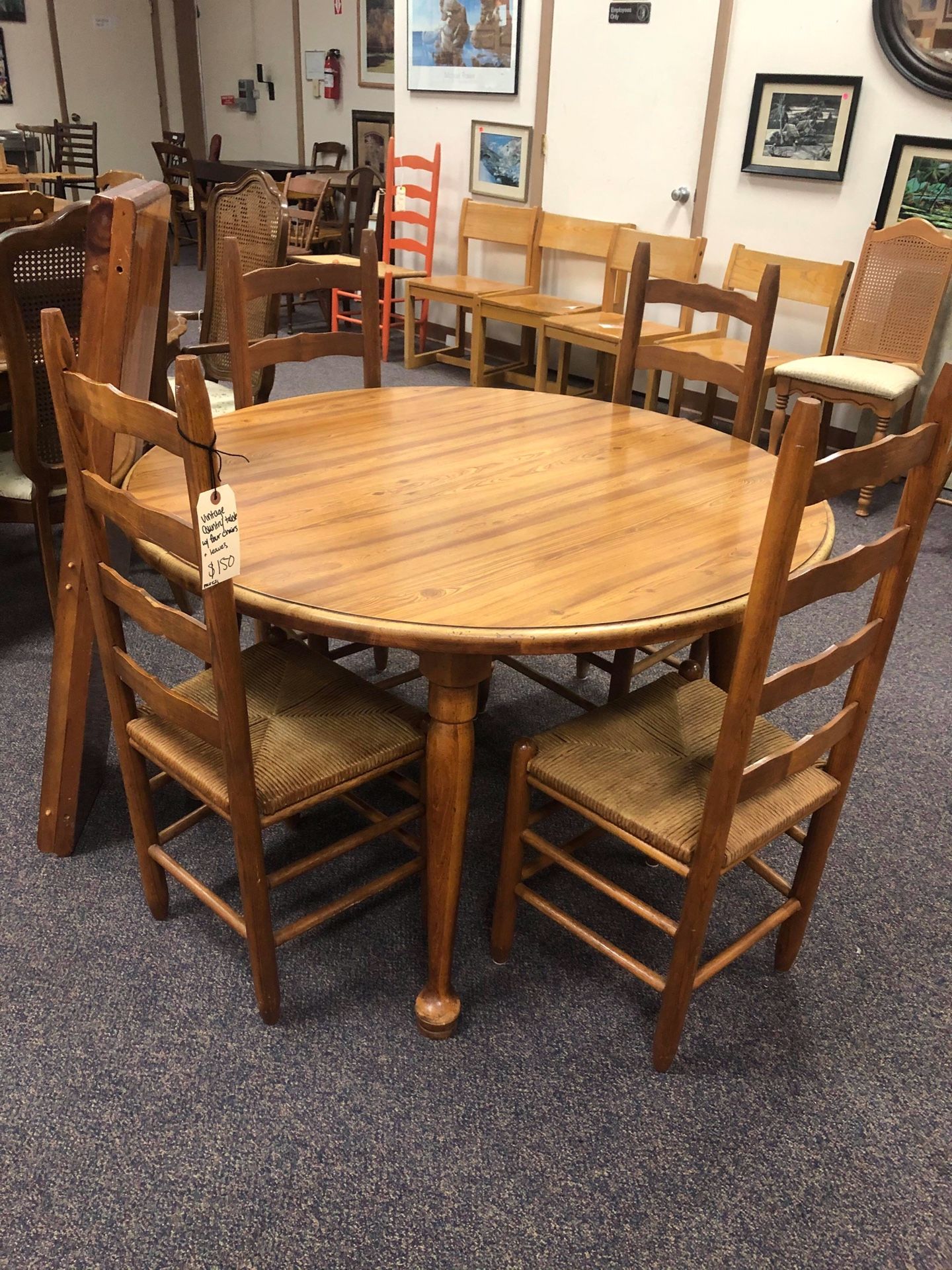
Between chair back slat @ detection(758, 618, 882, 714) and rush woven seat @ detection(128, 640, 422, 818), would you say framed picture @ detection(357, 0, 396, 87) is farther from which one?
chair back slat @ detection(758, 618, 882, 714)

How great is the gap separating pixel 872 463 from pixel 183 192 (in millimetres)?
8120

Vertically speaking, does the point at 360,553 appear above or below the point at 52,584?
above

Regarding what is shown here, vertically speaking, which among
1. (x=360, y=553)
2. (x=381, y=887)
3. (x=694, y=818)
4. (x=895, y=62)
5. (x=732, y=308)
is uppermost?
(x=895, y=62)

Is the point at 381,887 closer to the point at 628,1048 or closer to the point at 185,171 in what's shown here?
the point at 628,1048

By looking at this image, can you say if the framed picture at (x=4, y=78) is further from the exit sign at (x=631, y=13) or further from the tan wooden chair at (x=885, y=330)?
the tan wooden chair at (x=885, y=330)

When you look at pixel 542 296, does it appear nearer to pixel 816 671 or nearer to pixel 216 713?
pixel 216 713

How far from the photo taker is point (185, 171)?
7281mm

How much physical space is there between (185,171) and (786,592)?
302 inches

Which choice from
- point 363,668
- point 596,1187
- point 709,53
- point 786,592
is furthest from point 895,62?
point 596,1187

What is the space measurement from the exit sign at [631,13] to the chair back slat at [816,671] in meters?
4.02

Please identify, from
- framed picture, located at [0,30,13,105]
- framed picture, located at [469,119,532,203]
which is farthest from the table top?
framed picture, located at [0,30,13,105]

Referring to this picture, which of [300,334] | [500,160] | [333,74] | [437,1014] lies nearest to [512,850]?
[437,1014]

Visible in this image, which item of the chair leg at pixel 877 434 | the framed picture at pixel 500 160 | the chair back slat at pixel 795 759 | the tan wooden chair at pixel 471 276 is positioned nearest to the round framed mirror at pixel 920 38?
the chair leg at pixel 877 434

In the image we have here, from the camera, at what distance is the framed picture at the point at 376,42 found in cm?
730
